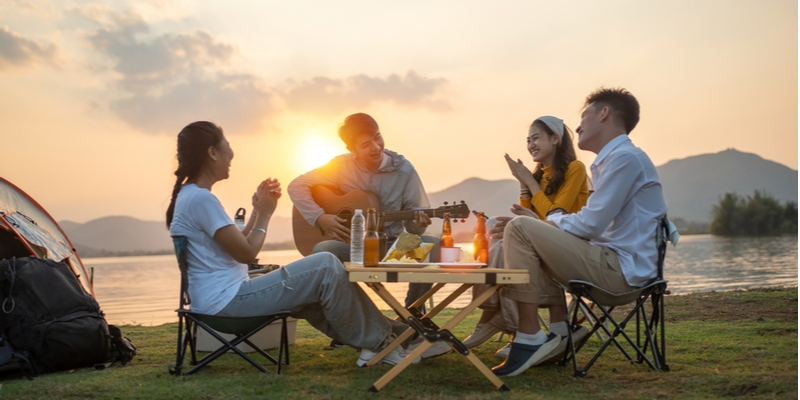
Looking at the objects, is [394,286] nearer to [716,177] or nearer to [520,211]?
[520,211]

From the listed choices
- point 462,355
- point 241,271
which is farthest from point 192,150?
point 462,355

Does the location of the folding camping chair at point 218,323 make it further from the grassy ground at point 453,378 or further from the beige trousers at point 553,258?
the beige trousers at point 553,258

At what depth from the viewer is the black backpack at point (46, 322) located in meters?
3.29

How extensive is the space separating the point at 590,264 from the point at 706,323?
2537 millimetres

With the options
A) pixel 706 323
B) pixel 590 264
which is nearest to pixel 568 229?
pixel 590 264

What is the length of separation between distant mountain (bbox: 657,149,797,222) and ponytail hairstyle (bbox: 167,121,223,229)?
247 ft

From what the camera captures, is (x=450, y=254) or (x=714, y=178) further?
(x=714, y=178)

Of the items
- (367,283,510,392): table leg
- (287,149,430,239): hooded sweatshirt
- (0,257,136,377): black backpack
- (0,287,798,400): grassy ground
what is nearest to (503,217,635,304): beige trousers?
(367,283,510,392): table leg

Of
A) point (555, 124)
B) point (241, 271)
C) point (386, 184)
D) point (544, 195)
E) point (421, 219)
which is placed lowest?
point (241, 271)

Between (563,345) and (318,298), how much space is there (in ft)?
4.18

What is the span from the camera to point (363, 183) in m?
4.71

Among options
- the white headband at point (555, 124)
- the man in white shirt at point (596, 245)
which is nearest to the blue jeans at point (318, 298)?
the man in white shirt at point (596, 245)

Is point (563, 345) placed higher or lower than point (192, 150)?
lower

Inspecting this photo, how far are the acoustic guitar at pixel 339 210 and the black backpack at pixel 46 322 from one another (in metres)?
1.76
